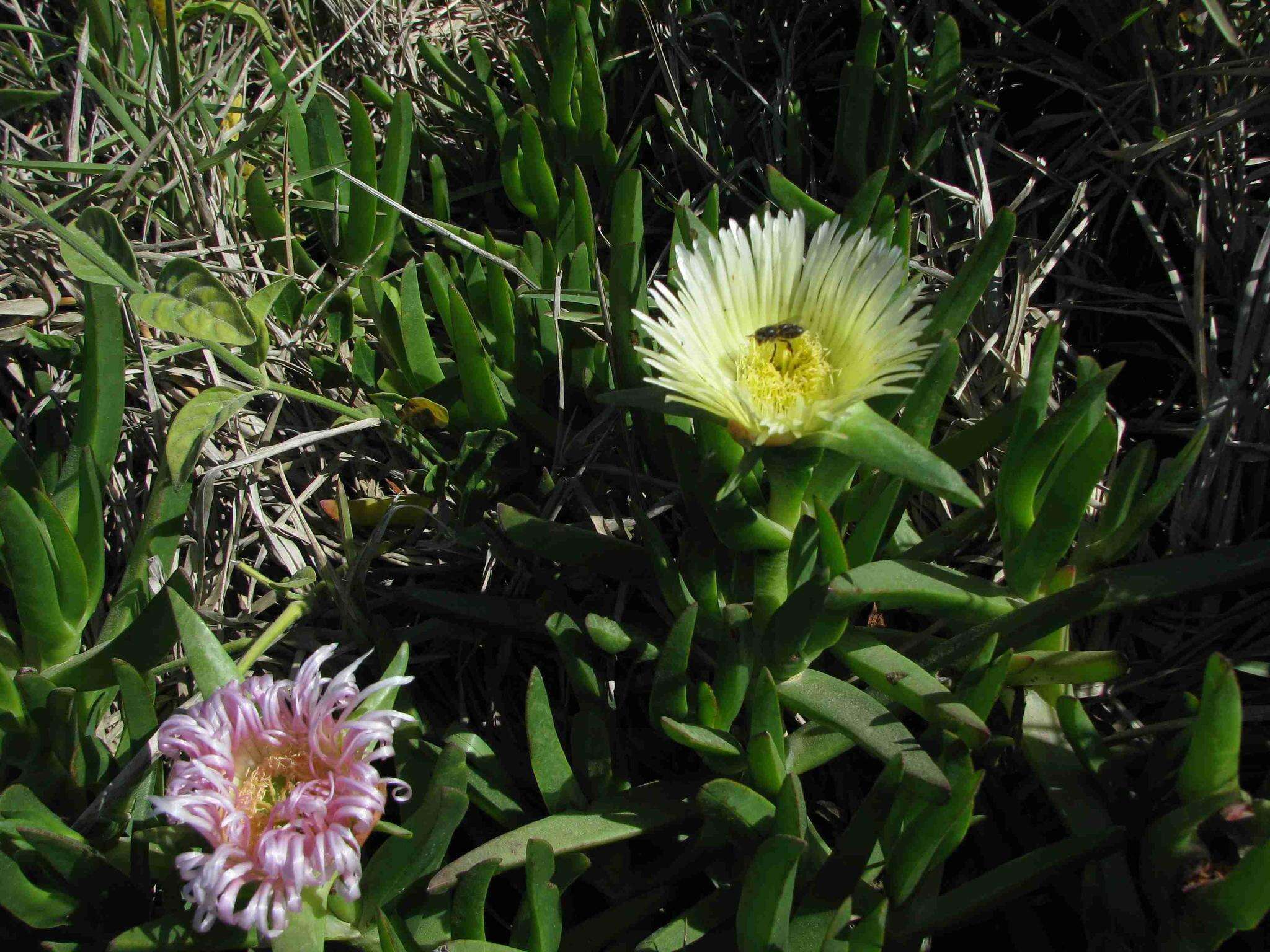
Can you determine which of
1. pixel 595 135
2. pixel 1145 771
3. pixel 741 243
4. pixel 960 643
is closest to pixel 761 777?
pixel 960 643

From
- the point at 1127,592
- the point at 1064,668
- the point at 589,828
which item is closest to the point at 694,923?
the point at 589,828

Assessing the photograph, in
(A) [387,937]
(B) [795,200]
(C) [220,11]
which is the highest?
(C) [220,11]

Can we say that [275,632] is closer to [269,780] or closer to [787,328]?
[269,780]

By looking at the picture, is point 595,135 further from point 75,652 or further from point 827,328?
point 75,652

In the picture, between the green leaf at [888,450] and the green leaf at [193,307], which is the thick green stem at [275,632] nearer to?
the green leaf at [193,307]

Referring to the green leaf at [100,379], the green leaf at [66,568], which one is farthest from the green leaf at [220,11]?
the green leaf at [66,568]

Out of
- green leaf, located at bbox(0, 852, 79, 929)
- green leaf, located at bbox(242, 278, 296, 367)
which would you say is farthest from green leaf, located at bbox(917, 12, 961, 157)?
green leaf, located at bbox(0, 852, 79, 929)
